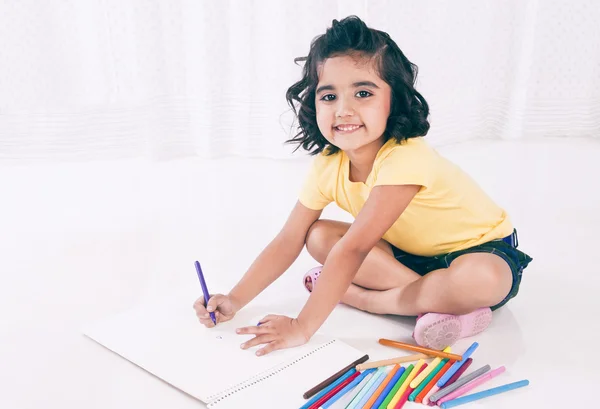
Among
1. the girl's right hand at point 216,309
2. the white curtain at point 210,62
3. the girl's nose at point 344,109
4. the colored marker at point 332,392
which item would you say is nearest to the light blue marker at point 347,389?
the colored marker at point 332,392

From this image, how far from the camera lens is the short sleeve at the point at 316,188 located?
1011 mm

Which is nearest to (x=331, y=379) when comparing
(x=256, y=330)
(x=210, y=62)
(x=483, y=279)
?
(x=256, y=330)

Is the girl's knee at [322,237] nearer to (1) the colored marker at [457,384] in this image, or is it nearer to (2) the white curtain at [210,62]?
(1) the colored marker at [457,384]

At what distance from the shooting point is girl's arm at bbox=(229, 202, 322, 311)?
0.99m

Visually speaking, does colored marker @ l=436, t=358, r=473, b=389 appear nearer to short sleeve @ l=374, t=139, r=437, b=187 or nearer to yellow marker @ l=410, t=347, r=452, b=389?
yellow marker @ l=410, t=347, r=452, b=389

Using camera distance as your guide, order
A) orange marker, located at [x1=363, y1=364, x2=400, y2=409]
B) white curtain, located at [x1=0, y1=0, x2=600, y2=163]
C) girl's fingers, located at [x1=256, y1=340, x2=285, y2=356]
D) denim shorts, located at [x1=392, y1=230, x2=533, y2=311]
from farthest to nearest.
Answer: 1. white curtain, located at [x1=0, y1=0, x2=600, y2=163]
2. denim shorts, located at [x1=392, y1=230, x2=533, y2=311]
3. girl's fingers, located at [x1=256, y1=340, x2=285, y2=356]
4. orange marker, located at [x1=363, y1=364, x2=400, y2=409]

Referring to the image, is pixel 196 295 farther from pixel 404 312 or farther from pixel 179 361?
pixel 404 312

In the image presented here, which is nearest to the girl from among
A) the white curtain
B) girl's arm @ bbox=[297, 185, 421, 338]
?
girl's arm @ bbox=[297, 185, 421, 338]

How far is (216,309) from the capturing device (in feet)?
3.12

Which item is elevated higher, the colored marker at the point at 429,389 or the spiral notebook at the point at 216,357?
the spiral notebook at the point at 216,357

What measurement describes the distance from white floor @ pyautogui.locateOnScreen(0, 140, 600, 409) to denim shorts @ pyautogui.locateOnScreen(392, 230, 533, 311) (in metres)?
0.07

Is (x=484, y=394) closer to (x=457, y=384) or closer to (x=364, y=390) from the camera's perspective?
(x=457, y=384)

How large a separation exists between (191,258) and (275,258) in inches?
10.5

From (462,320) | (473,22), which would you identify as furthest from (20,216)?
(473,22)
